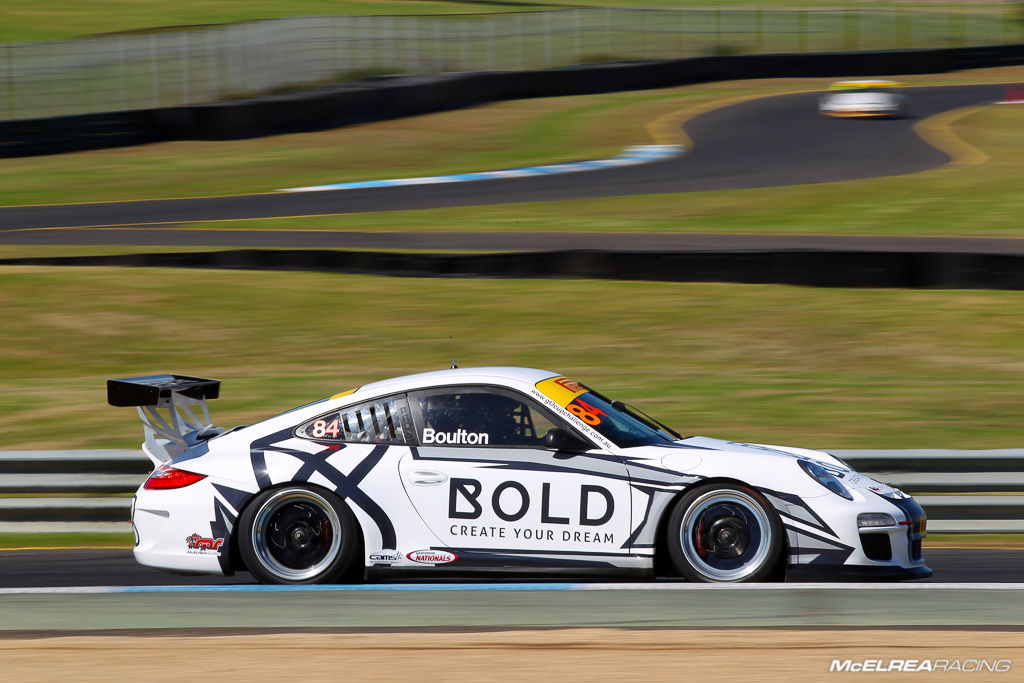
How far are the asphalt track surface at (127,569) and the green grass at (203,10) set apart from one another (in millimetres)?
39981

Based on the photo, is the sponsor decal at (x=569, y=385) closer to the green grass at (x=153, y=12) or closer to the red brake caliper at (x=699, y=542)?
the red brake caliper at (x=699, y=542)

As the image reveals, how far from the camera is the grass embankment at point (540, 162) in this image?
1894cm

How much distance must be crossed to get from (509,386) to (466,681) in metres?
2.08

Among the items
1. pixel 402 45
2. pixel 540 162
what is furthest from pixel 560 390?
pixel 402 45

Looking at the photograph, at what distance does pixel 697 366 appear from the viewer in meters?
12.1

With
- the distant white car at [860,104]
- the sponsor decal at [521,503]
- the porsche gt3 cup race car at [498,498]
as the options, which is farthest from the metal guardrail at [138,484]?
the distant white car at [860,104]

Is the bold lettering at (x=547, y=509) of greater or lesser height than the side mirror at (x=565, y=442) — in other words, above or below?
below

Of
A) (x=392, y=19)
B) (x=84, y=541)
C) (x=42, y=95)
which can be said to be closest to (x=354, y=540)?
(x=84, y=541)

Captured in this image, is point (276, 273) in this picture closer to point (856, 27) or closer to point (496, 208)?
point (496, 208)

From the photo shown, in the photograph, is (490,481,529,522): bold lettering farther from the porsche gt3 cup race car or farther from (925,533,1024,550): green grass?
(925,533,1024,550): green grass

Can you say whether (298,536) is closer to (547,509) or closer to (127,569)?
(547,509)

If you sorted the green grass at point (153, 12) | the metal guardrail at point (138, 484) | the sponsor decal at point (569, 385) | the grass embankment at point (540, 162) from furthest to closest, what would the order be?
the green grass at point (153, 12), the grass embankment at point (540, 162), the metal guardrail at point (138, 484), the sponsor decal at point (569, 385)

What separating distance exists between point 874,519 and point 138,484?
14.6ft

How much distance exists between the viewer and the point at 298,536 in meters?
6.68
